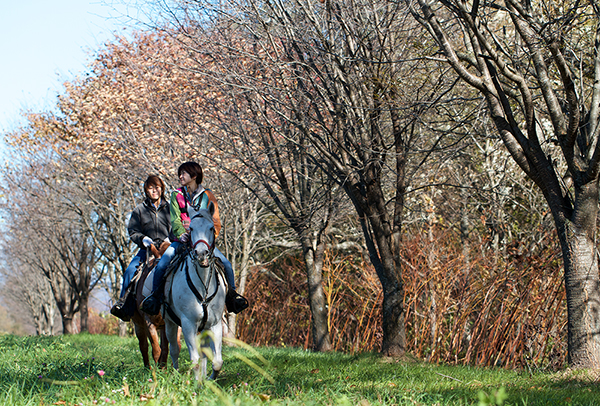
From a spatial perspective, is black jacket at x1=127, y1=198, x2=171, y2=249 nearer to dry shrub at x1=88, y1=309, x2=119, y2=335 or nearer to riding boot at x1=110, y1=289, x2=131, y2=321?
riding boot at x1=110, y1=289, x2=131, y2=321

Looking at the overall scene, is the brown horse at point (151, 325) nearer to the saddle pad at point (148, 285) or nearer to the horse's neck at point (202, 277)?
the saddle pad at point (148, 285)

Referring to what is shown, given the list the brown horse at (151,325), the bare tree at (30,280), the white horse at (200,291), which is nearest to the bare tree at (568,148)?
the white horse at (200,291)

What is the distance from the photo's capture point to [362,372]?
25.6ft

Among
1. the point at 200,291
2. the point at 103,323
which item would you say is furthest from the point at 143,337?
the point at 103,323

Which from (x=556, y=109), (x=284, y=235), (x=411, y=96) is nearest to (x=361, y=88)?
(x=411, y=96)

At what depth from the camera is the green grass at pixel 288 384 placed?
448cm

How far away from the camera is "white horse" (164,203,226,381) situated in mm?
6051

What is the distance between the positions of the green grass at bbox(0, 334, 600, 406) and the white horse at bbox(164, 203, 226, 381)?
0.41m

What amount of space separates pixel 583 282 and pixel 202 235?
199 inches

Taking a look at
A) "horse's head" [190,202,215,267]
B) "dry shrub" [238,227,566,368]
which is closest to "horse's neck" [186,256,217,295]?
"horse's head" [190,202,215,267]

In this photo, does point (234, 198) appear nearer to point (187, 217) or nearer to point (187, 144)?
point (187, 144)

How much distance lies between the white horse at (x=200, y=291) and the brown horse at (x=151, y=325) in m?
1.04

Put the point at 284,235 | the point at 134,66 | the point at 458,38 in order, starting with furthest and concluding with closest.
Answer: the point at 284,235 < the point at 134,66 < the point at 458,38

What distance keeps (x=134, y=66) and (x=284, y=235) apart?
6.98m
